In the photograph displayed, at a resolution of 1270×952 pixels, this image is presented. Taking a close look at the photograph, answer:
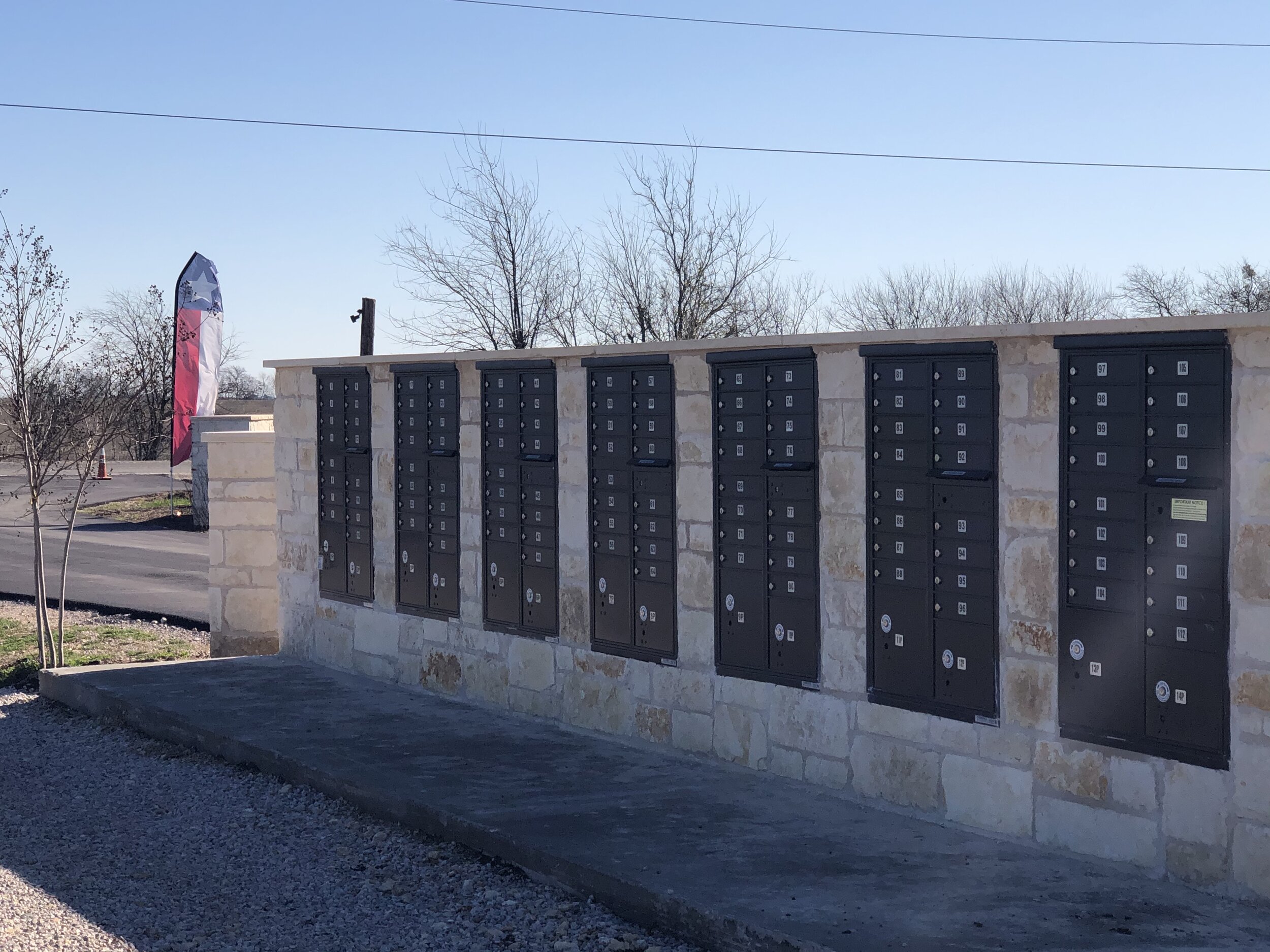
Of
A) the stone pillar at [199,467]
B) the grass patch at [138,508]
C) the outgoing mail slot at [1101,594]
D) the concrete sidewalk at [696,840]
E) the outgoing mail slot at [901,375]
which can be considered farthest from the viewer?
the grass patch at [138,508]

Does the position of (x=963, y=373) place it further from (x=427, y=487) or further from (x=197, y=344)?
(x=197, y=344)

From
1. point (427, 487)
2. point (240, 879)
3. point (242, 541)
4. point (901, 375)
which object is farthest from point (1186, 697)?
point (242, 541)

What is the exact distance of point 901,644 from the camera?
591cm

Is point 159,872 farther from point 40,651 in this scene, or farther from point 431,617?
point 40,651

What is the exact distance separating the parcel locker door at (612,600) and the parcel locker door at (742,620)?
Answer: 2.25 ft

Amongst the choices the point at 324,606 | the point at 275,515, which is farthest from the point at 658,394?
the point at 275,515

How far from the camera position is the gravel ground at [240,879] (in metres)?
4.93

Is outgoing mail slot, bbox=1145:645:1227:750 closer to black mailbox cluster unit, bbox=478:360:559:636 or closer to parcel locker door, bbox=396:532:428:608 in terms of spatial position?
black mailbox cluster unit, bbox=478:360:559:636

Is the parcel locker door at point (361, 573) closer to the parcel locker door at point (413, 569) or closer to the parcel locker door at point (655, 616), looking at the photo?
the parcel locker door at point (413, 569)

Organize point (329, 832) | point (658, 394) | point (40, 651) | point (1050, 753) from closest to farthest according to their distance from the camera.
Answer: point (1050, 753) → point (329, 832) → point (658, 394) → point (40, 651)

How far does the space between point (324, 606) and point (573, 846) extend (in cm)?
476

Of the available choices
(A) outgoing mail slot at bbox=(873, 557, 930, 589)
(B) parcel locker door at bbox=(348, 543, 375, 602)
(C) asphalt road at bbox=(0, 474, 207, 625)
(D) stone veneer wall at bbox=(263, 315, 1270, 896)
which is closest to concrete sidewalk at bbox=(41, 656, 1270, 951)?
(D) stone veneer wall at bbox=(263, 315, 1270, 896)

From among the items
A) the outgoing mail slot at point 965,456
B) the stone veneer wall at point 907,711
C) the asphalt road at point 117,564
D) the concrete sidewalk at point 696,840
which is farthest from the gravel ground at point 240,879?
the asphalt road at point 117,564

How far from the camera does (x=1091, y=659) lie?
5.18 metres
